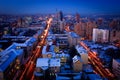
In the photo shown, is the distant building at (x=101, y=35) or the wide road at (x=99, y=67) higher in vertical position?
the distant building at (x=101, y=35)

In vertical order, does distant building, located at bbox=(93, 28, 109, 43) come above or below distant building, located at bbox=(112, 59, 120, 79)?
above

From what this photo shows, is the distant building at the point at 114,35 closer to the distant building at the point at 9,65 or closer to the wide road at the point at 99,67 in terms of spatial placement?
the wide road at the point at 99,67

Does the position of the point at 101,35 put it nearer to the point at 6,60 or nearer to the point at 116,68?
the point at 116,68

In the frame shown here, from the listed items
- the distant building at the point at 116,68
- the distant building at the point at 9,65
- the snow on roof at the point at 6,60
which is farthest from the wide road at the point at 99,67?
the snow on roof at the point at 6,60

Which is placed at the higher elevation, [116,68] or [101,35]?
[101,35]

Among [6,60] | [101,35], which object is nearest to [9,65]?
[6,60]

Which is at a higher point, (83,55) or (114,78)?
(83,55)

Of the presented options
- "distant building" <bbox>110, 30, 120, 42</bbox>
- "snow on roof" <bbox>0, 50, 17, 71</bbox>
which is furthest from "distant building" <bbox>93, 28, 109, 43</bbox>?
"snow on roof" <bbox>0, 50, 17, 71</bbox>

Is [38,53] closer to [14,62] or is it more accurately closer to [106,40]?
[14,62]

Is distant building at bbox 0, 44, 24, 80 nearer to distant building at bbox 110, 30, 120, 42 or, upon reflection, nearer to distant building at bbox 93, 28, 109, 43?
distant building at bbox 93, 28, 109, 43

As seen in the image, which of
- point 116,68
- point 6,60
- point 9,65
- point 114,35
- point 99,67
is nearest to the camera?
point 9,65

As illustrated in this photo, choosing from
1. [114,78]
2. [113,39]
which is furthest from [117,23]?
[114,78]
